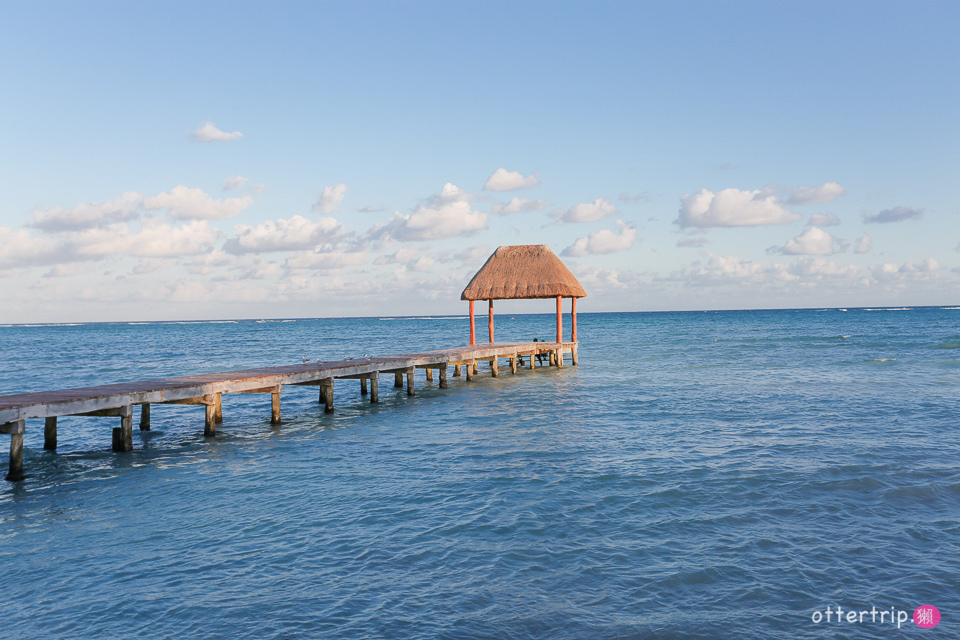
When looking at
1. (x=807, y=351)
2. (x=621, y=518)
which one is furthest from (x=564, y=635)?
(x=807, y=351)

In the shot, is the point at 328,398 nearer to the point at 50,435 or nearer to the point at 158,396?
the point at 158,396

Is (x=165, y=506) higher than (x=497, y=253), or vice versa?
(x=497, y=253)

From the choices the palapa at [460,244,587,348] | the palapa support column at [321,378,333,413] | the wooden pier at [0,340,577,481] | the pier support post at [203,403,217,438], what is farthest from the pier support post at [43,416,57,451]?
the palapa at [460,244,587,348]

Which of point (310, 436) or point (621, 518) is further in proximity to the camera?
point (310, 436)

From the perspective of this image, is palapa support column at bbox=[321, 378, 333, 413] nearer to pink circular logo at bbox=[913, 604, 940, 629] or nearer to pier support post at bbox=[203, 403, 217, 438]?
pier support post at bbox=[203, 403, 217, 438]

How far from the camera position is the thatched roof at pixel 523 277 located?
29.8 m

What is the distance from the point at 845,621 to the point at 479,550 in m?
3.38

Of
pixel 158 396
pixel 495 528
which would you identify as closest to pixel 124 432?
pixel 158 396

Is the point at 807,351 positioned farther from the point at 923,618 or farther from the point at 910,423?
the point at 923,618

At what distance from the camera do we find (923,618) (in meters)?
5.38

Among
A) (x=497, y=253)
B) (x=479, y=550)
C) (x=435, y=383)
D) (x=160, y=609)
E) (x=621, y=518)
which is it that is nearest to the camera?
(x=160, y=609)

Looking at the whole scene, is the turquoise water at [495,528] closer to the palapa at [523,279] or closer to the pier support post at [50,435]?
the pier support post at [50,435]

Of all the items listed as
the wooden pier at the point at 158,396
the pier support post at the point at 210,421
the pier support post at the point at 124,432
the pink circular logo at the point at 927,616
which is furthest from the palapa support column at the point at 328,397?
the pink circular logo at the point at 927,616

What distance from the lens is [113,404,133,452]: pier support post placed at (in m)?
12.4
